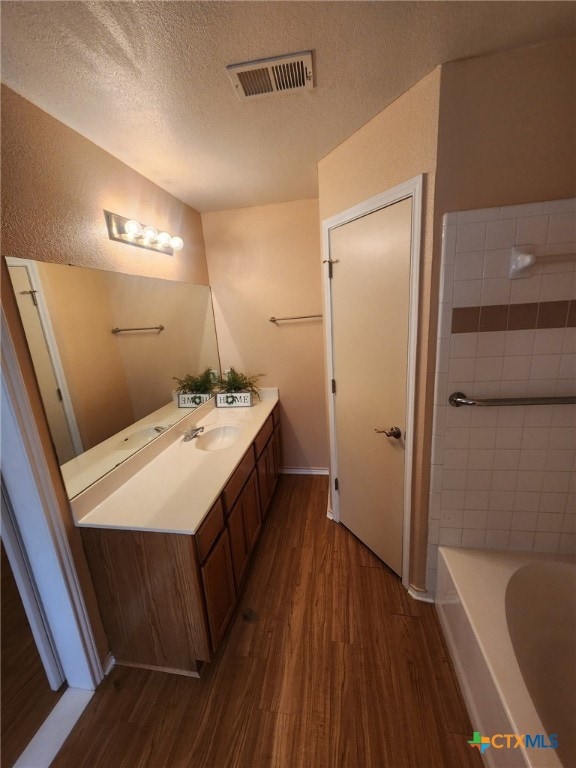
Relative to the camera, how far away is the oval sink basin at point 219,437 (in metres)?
2.11

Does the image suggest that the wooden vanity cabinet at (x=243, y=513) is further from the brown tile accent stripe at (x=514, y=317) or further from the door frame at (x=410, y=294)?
the brown tile accent stripe at (x=514, y=317)

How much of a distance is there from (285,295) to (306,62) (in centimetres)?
159

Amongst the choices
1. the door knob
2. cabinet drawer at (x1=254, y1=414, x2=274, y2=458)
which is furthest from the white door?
cabinet drawer at (x1=254, y1=414, x2=274, y2=458)

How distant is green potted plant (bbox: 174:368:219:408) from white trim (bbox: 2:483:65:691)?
1.15 m

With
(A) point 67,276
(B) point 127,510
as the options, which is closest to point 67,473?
(B) point 127,510

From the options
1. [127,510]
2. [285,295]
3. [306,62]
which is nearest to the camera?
[306,62]

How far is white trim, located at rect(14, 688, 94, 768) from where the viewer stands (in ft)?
3.72

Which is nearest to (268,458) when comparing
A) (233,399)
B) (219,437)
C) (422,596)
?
(219,437)

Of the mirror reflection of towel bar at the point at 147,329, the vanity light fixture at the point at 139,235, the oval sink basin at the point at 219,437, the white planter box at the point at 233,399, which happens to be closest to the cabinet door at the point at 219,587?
the oval sink basin at the point at 219,437

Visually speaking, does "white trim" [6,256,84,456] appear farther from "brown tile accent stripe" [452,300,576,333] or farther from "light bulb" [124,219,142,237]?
"brown tile accent stripe" [452,300,576,333]

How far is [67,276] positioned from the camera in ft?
4.12

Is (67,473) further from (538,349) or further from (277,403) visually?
(538,349)

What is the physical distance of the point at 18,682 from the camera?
134cm

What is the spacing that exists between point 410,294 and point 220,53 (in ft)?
3.63
